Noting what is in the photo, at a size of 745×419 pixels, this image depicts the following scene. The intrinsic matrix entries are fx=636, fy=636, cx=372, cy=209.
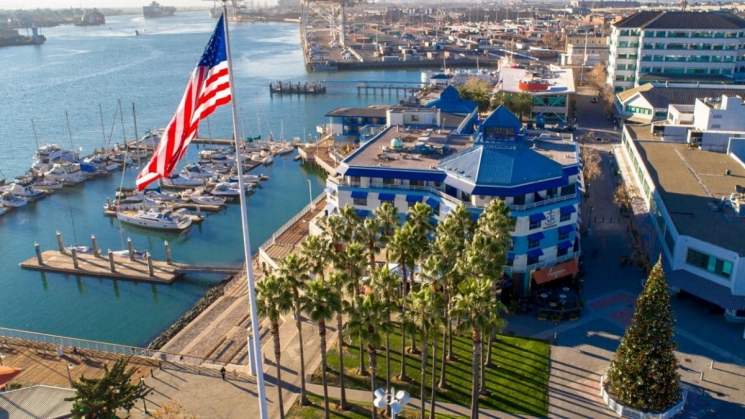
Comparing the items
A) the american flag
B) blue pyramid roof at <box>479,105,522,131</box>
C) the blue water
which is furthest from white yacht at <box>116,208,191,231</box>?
the american flag

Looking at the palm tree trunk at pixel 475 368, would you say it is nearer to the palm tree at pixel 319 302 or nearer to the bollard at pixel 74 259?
the palm tree at pixel 319 302

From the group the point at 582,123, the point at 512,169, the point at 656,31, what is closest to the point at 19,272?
the point at 512,169

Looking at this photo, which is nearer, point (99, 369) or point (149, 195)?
point (99, 369)

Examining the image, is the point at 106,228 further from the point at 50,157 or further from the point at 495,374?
the point at 495,374

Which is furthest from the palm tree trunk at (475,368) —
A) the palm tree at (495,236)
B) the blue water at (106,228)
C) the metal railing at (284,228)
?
the metal railing at (284,228)

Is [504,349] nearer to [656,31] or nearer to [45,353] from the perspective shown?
[45,353]

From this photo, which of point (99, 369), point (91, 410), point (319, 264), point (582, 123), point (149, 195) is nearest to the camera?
point (91, 410)
